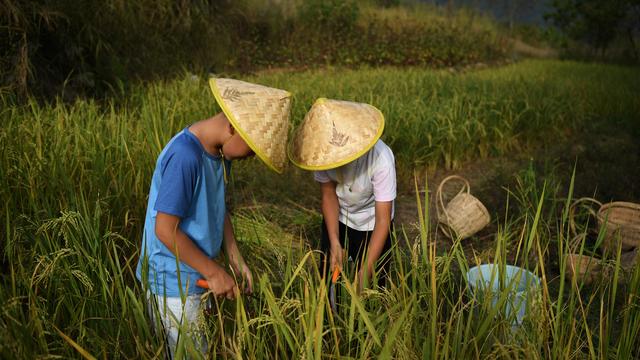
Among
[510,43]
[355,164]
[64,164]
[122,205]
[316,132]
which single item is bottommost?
[510,43]

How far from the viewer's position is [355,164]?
1.85 m

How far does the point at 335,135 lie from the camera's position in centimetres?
168

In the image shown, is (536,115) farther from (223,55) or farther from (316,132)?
(223,55)

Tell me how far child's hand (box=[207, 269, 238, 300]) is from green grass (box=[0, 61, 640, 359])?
0.22ft

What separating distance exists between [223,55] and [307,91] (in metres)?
3.39

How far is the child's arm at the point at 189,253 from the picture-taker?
4.38 ft

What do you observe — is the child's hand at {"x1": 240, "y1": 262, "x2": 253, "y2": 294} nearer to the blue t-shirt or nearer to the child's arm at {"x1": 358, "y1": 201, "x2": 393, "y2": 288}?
the blue t-shirt

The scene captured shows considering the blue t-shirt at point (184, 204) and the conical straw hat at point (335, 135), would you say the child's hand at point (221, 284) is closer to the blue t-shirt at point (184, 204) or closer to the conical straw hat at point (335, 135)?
the blue t-shirt at point (184, 204)

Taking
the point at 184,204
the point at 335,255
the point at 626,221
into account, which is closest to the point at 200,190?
the point at 184,204

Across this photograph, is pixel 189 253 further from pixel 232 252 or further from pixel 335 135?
pixel 335 135

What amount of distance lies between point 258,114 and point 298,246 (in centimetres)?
92

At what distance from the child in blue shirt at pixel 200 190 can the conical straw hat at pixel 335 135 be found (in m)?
0.17

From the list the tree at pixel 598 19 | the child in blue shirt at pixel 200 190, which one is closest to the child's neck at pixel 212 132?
the child in blue shirt at pixel 200 190

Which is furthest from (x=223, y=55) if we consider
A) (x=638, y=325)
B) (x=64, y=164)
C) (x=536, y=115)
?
(x=638, y=325)
